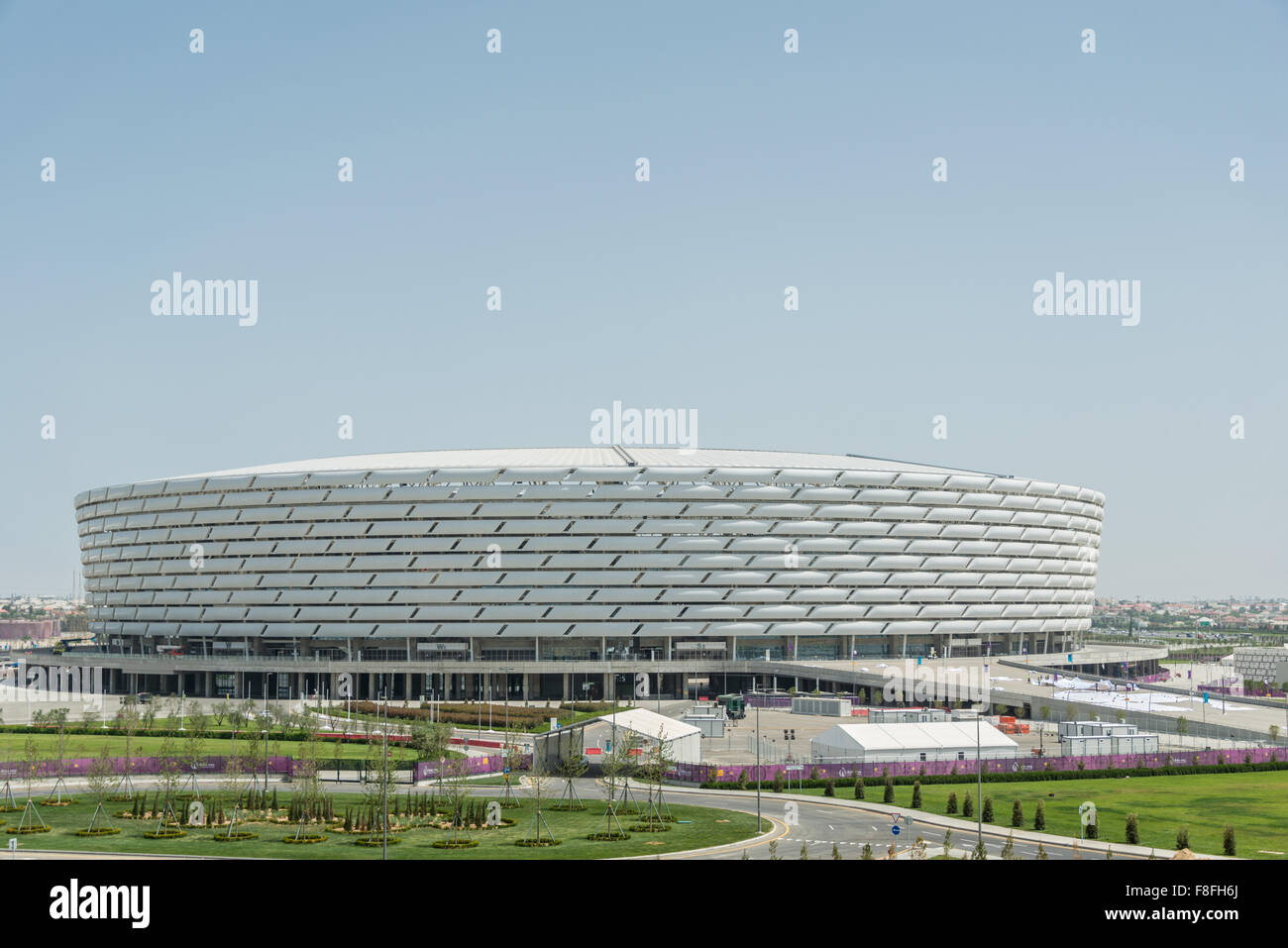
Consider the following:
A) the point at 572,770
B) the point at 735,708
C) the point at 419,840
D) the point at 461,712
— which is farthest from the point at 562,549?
the point at 419,840

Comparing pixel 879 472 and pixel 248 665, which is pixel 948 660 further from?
pixel 248 665

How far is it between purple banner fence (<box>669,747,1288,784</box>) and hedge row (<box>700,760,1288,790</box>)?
333mm

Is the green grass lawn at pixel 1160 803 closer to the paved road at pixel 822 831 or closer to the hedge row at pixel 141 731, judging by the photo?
the paved road at pixel 822 831

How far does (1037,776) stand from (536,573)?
7106 cm

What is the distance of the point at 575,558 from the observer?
13050cm

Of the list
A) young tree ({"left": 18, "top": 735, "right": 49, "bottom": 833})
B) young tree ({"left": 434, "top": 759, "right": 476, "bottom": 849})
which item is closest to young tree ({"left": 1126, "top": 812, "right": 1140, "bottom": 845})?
young tree ({"left": 434, "top": 759, "right": 476, "bottom": 849})

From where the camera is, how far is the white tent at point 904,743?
70.9 metres

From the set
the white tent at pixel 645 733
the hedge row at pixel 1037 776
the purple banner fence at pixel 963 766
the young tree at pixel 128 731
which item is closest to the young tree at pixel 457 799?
the white tent at pixel 645 733

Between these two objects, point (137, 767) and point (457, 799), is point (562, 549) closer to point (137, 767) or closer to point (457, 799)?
point (137, 767)

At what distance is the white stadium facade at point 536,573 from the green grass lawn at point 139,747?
38.3m

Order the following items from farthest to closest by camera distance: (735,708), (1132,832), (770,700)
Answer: (770,700) → (735,708) → (1132,832)

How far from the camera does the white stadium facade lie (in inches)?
5103

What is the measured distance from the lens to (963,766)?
67.5m

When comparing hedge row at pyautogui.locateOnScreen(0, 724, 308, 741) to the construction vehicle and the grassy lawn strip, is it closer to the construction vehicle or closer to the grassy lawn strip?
the grassy lawn strip
